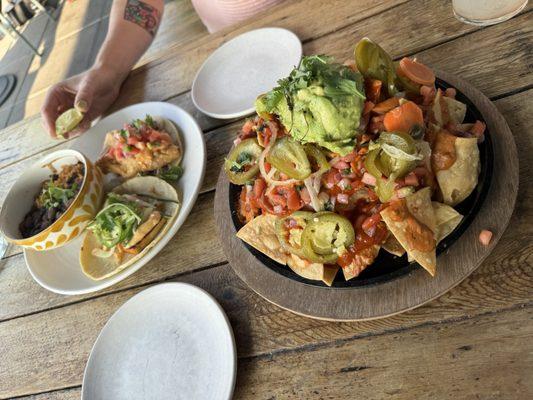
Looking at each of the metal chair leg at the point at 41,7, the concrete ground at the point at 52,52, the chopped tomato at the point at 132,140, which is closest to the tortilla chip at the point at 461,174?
the chopped tomato at the point at 132,140

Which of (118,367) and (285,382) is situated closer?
(285,382)

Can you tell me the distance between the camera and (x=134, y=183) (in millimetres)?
1640

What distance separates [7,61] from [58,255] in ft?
19.4

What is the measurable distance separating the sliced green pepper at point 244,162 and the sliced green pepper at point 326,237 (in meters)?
0.29

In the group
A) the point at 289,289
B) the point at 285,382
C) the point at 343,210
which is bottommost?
the point at 285,382

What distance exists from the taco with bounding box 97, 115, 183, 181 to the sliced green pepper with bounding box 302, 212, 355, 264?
74 cm

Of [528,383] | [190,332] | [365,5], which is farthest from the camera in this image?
[365,5]

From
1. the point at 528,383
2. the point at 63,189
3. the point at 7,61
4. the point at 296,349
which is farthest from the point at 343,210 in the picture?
the point at 7,61

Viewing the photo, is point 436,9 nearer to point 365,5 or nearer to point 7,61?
point 365,5

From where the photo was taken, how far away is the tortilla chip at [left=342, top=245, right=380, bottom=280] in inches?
40.4

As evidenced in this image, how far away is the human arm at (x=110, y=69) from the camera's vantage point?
6.89 feet

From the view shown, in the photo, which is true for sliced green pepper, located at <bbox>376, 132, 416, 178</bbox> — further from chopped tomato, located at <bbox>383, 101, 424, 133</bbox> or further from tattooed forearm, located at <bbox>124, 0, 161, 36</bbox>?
tattooed forearm, located at <bbox>124, 0, 161, 36</bbox>

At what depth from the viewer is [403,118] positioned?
0.99 metres

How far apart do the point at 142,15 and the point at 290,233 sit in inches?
70.4
